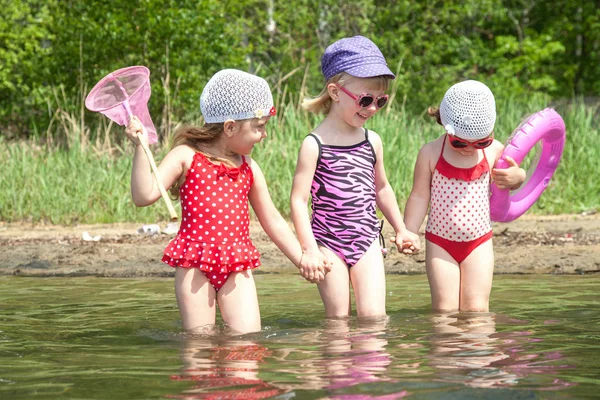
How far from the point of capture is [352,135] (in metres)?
5.68

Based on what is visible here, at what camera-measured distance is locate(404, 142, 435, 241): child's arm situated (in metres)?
5.83

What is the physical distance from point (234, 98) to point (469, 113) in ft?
4.05

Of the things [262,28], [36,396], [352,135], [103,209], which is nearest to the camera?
[36,396]

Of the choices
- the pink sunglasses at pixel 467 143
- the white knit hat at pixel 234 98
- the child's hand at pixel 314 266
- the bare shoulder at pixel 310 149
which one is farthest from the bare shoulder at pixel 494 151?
the white knit hat at pixel 234 98

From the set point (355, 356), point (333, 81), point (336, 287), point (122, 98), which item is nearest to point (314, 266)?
point (336, 287)

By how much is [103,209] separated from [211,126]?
5.91m

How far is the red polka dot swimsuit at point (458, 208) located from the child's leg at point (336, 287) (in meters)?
0.60

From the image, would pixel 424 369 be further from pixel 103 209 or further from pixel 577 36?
pixel 577 36

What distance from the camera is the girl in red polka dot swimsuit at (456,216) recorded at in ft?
19.0

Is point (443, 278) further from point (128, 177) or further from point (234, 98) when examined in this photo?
point (128, 177)

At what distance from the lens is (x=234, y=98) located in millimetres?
5219

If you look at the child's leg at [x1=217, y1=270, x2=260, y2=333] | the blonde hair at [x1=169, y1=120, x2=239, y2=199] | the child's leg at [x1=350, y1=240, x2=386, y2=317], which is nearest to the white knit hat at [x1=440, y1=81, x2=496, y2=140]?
the child's leg at [x1=350, y1=240, x2=386, y2=317]

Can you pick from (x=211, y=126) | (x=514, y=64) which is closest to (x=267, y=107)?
(x=211, y=126)

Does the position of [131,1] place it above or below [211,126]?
above
